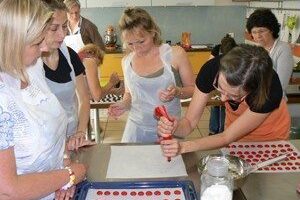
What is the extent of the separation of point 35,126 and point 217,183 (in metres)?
0.55

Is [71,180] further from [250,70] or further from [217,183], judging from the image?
[250,70]

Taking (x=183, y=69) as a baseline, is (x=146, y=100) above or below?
below

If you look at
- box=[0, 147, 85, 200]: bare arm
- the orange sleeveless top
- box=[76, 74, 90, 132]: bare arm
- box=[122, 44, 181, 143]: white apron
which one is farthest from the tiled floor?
box=[0, 147, 85, 200]: bare arm

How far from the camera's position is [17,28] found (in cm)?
89

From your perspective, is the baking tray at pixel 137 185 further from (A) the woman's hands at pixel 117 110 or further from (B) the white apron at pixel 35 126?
→ (A) the woman's hands at pixel 117 110

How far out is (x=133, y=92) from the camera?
6.53 ft

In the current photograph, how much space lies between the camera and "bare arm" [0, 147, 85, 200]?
883 millimetres

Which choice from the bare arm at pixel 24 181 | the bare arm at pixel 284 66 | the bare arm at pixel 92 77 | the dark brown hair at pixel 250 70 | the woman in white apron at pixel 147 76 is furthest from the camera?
Result: the bare arm at pixel 284 66

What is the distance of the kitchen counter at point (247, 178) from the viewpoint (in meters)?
1.14

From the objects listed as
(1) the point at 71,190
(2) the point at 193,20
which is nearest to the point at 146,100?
(1) the point at 71,190

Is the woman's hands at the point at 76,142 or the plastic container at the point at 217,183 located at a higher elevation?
the plastic container at the point at 217,183

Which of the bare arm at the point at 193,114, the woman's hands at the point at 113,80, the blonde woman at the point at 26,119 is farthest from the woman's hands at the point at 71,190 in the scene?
the woman's hands at the point at 113,80

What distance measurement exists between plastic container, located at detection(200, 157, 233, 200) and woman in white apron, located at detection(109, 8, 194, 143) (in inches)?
32.5

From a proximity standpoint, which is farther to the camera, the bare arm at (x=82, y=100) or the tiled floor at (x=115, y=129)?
the tiled floor at (x=115, y=129)
